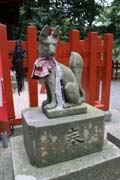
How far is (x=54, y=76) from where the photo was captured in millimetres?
1853

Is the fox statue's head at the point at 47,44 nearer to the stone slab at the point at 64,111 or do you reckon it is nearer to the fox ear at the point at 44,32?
the fox ear at the point at 44,32

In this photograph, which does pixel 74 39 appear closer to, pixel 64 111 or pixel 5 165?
pixel 64 111

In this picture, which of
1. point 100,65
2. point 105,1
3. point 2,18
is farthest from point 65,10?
point 100,65

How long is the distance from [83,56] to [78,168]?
6.35 ft

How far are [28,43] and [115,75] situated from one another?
7.54 m

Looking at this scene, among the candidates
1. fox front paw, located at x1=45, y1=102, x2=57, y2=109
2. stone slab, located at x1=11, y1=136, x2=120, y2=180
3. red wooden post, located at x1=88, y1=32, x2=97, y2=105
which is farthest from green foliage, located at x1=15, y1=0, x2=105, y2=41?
stone slab, located at x1=11, y1=136, x2=120, y2=180

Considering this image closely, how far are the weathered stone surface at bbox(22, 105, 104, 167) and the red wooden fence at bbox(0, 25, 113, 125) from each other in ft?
3.27

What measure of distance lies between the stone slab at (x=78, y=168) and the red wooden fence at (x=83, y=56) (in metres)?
1.08

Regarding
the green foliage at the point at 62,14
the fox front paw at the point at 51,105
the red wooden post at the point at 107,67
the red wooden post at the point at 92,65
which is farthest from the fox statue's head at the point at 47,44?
the green foliage at the point at 62,14

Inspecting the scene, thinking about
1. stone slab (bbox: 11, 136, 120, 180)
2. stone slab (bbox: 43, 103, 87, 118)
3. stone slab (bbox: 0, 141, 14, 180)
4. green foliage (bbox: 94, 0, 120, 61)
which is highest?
green foliage (bbox: 94, 0, 120, 61)

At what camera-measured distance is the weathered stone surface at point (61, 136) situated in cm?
169

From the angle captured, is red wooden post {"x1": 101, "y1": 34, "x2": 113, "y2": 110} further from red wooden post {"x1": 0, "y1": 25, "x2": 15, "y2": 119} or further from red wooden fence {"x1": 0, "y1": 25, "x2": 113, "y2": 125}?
red wooden post {"x1": 0, "y1": 25, "x2": 15, "y2": 119}

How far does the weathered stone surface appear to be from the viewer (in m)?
1.69

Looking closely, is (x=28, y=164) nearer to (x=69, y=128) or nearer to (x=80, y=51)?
(x=69, y=128)
